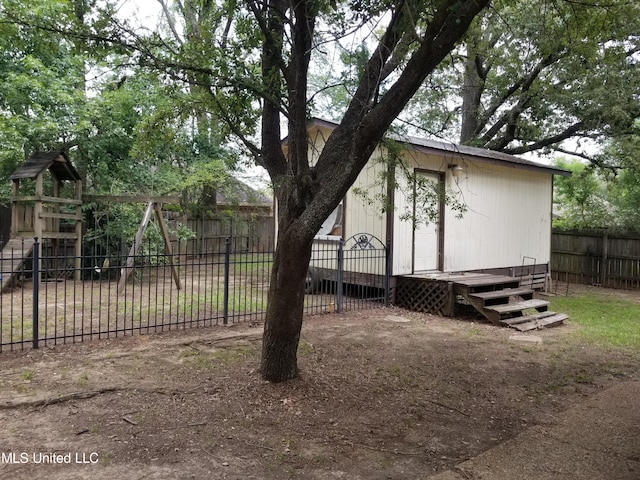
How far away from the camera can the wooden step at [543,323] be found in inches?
316

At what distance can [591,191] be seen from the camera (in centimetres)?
1770

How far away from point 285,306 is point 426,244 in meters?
6.25

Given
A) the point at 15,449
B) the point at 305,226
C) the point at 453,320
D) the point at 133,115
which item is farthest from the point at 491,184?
the point at 15,449

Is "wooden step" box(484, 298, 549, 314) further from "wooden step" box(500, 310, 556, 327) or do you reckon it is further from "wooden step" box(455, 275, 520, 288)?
"wooden step" box(455, 275, 520, 288)

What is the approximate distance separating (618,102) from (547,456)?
12994 millimetres

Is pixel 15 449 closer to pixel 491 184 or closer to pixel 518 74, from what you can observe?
pixel 491 184

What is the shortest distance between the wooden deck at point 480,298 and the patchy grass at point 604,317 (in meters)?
0.61

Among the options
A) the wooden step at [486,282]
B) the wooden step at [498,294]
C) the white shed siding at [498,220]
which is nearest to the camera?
Result: the wooden step at [498,294]

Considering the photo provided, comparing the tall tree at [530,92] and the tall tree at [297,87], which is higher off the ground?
the tall tree at [530,92]

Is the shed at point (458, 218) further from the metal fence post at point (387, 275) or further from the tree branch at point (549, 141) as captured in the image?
the tree branch at point (549, 141)

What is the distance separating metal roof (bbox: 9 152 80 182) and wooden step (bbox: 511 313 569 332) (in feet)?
35.0

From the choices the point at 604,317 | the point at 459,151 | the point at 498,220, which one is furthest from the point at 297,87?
the point at 498,220

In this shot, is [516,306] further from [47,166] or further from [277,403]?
[47,166]

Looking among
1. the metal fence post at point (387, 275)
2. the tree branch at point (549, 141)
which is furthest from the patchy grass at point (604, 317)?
the tree branch at point (549, 141)
